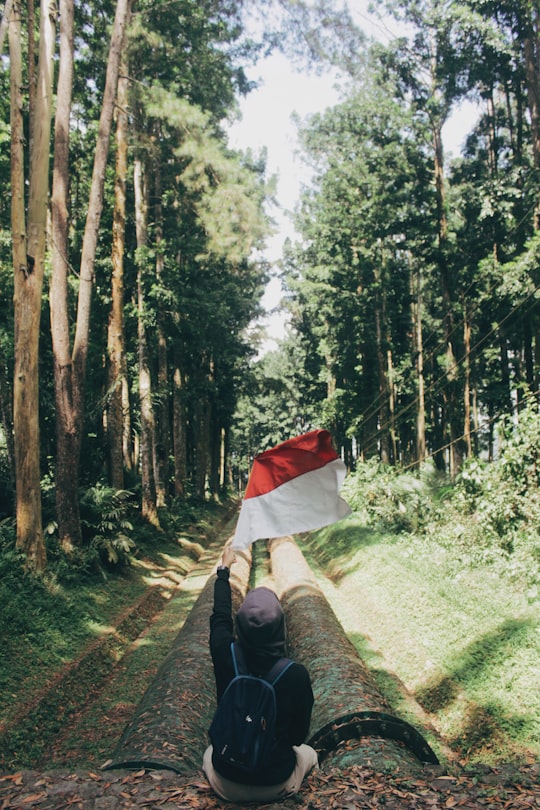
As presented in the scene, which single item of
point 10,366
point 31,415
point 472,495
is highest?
point 10,366

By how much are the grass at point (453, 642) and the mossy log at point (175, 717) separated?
8.53 ft

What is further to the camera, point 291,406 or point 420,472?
point 291,406

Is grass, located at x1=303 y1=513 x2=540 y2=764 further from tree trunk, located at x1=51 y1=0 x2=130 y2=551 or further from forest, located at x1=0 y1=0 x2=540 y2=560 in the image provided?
tree trunk, located at x1=51 y1=0 x2=130 y2=551

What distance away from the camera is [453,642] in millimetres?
8664

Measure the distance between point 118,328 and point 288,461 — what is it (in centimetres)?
1284

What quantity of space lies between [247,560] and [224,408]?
74.3ft

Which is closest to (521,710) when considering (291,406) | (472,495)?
(472,495)

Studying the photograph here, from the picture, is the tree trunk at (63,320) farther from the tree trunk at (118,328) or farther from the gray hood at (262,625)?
the gray hood at (262,625)

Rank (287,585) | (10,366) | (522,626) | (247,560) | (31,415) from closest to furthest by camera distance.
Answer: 1. (522,626)
2. (31,415)
3. (287,585)
4. (247,560)
5. (10,366)

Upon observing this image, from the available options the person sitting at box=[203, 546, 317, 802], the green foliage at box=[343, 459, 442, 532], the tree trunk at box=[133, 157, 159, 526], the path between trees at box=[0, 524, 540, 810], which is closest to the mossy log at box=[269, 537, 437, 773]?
the path between trees at box=[0, 524, 540, 810]

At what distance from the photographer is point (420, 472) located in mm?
20688

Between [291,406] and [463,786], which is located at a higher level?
[291,406]

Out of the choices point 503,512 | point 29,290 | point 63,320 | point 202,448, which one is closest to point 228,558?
point 29,290

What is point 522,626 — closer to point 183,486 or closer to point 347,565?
point 347,565
